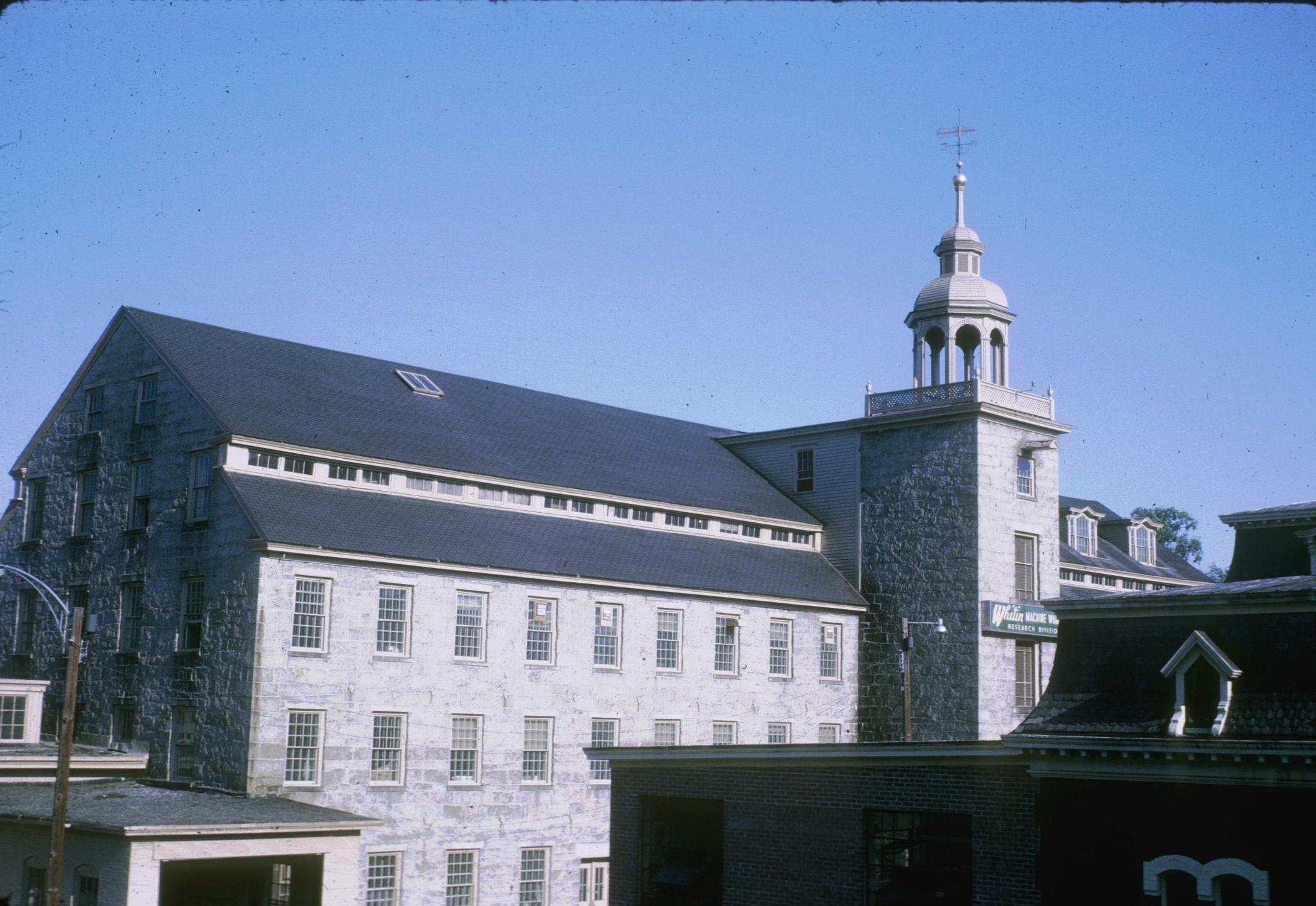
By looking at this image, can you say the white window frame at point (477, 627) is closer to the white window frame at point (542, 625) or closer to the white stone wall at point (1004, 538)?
the white window frame at point (542, 625)

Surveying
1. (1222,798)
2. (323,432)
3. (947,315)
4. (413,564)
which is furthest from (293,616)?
(947,315)

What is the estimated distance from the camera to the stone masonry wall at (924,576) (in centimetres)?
4741

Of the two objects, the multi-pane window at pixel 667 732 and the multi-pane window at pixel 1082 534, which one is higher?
the multi-pane window at pixel 1082 534

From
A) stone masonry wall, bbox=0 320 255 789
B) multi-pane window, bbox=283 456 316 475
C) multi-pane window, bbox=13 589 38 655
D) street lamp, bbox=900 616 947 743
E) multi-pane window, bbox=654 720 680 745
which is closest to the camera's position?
stone masonry wall, bbox=0 320 255 789

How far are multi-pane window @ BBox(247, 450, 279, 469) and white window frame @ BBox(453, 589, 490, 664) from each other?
6.35 metres

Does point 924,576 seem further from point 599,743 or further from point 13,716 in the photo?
point 13,716

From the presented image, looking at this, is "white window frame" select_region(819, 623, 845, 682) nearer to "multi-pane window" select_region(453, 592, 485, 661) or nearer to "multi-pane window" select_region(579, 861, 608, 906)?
"multi-pane window" select_region(579, 861, 608, 906)

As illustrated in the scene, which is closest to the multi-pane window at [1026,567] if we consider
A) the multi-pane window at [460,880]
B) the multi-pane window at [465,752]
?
the multi-pane window at [465,752]

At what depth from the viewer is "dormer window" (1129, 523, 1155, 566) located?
66.9 m

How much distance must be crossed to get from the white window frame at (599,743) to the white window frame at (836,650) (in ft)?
30.8

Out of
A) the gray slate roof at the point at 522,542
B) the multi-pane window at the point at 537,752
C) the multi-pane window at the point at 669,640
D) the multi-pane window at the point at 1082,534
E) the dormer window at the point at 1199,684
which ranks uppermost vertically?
the multi-pane window at the point at 1082,534

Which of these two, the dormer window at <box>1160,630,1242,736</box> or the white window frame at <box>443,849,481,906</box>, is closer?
the dormer window at <box>1160,630,1242,736</box>

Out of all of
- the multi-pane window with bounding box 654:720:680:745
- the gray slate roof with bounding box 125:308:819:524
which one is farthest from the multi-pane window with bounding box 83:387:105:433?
the multi-pane window with bounding box 654:720:680:745

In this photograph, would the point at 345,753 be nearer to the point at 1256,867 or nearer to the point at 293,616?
the point at 293,616
